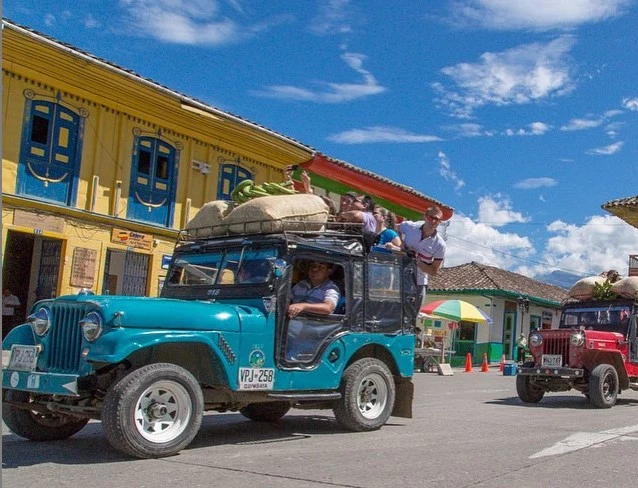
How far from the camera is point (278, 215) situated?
7086 mm

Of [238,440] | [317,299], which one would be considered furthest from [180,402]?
[317,299]

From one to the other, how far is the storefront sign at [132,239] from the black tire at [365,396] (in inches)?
383

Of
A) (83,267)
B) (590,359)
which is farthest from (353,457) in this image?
(83,267)

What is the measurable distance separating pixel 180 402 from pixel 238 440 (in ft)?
4.51

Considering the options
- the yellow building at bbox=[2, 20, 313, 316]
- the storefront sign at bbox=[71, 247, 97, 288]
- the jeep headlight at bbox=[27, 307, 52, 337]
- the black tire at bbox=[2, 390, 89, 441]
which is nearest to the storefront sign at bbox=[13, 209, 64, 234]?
the yellow building at bbox=[2, 20, 313, 316]

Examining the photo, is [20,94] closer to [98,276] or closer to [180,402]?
[98,276]

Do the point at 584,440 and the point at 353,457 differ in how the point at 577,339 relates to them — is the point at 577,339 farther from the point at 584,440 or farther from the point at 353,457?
the point at 353,457

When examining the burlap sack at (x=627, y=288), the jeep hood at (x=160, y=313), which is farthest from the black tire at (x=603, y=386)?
the jeep hood at (x=160, y=313)

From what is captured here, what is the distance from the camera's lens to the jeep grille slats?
18.5ft

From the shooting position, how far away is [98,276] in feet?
50.9

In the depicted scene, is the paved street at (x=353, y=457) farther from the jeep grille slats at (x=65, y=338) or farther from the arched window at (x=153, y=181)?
the arched window at (x=153, y=181)

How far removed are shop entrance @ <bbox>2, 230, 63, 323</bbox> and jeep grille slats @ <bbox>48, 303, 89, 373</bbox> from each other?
9.48 metres

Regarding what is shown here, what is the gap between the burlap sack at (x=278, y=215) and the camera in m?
7.11

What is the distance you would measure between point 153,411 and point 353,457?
65.9 inches
